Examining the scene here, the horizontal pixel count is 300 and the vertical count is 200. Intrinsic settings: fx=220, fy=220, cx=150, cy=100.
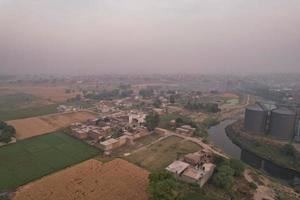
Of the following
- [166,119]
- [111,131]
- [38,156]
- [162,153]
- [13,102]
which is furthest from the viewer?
[13,102]

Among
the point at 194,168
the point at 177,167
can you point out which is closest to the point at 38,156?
the point at 177,167

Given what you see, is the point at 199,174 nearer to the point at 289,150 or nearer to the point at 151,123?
the point at 151,123

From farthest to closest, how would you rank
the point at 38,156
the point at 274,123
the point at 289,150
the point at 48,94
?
the point at 48,94, the point at 274,123, the point at 289,150, the point at 38,156

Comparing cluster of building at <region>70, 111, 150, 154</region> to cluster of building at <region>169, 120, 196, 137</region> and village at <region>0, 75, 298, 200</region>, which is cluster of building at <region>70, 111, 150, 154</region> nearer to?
village at <region>0, 75, 298, 200</region>

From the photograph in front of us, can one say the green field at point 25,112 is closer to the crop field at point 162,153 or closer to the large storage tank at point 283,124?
the crop field at point 162,153

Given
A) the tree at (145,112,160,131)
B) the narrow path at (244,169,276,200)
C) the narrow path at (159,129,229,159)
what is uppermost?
the tree at (145,112,160,131)

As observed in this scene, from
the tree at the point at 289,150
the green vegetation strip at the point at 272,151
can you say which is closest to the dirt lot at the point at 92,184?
the green vegetation strip at the point at 272,151

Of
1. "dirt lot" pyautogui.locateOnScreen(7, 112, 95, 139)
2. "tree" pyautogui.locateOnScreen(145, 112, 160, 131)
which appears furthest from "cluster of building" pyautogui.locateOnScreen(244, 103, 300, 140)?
"dirt lot" pyautogui.locateOnScreen(7, 112, 95, 139)
